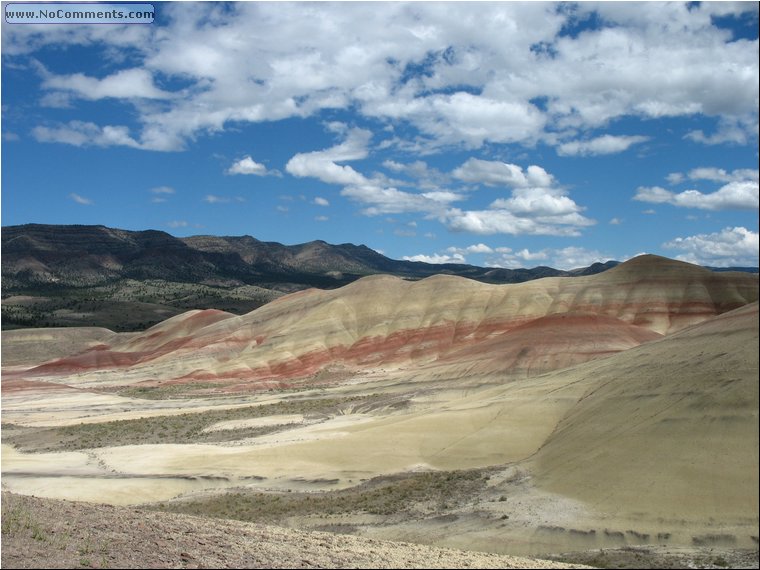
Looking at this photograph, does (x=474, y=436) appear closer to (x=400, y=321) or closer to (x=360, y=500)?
(x=360, y=500)

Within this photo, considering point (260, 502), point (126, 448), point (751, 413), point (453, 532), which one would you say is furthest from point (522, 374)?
point (751, 413)

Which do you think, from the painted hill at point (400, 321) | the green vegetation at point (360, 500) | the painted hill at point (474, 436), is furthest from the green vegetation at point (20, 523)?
the painted hill at point (400, 321)

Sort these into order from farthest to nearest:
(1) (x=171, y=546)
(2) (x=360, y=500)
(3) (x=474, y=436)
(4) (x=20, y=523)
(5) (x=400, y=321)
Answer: (5) (x=400, y=321) < (3) (x=474, y=436) < (2) (x=360, y=500) < (4) (x=20, y=523) < (1) (x=171, y=546)

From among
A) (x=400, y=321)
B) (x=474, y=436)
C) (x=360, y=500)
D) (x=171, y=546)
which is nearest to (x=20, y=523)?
(x=171, y=546)

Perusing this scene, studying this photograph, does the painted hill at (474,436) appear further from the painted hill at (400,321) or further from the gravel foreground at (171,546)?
the gravel foreground at (171,546)

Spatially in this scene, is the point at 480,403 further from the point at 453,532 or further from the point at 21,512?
the point at 21,512
